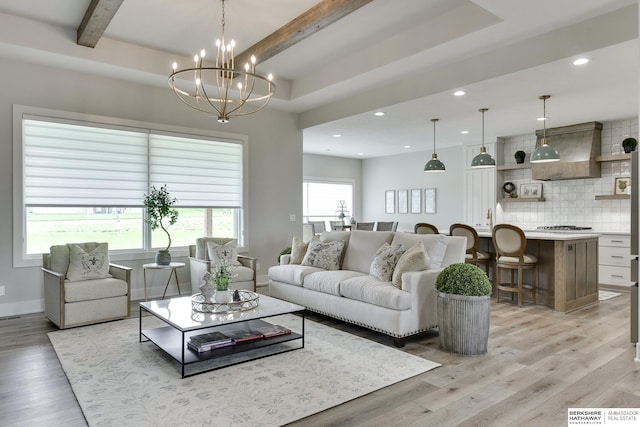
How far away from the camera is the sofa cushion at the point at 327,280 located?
428 cm

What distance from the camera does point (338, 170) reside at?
11.5 metres

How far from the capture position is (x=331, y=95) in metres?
6.22

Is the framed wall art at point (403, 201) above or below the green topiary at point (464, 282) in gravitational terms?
above

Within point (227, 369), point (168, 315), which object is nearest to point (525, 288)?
point (227, 369)

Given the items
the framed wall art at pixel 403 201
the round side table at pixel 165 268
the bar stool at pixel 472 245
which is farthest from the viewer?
the framed wall art at pixel 403 201

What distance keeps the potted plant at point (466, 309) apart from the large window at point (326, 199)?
766 centimetres

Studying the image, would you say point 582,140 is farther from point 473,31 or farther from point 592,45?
point 473,31

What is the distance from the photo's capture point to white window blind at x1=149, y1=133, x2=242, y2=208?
19.2 feet

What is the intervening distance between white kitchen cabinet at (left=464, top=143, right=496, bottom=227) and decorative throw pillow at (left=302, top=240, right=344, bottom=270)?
4.75 metres

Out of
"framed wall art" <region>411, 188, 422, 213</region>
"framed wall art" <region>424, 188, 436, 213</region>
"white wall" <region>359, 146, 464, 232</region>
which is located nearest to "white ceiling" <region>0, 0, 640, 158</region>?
"white wall" <region>359, 146, 464, 232</region>

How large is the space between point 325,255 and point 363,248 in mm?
448

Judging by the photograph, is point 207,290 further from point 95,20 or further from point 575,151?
point 575,151

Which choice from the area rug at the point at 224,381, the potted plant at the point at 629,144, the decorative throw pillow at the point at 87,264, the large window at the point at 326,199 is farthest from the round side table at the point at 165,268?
the potted plant at the point at 629,144

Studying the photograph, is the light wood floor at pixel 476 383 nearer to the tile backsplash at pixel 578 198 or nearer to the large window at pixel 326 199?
the tile backsplash at pixel 578 198
